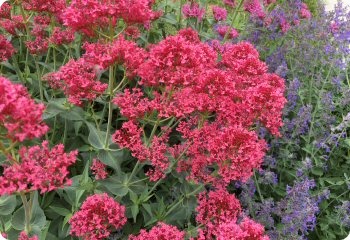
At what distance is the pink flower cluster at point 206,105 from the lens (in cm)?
279

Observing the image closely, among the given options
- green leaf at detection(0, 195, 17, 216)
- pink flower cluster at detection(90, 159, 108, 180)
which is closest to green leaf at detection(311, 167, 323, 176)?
pink flower cluster at detection(90, 159, 108, 180)

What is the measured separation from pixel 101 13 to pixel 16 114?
1.17m

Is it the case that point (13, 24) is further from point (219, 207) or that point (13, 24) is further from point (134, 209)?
point (219, 207)

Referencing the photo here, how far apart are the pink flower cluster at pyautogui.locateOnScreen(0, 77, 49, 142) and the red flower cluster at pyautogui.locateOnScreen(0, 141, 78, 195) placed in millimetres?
218

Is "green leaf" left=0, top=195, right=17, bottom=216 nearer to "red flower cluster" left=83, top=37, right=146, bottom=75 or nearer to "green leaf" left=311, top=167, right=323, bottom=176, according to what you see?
"red flower cluster" left=83, top=37, right=146, bottom=75

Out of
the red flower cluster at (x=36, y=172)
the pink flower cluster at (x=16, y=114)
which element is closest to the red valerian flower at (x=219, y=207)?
the red flower cluster at (x=36, y=172)

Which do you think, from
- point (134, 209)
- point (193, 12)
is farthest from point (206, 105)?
point (193, 12)

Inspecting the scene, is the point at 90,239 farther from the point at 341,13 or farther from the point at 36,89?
→ the point at 341,13

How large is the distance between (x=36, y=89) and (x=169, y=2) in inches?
72.7

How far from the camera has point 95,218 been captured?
107 inches

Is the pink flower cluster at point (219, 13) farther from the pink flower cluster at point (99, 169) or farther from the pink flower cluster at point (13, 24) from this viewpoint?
the pink flower cluster at point (99, 169)

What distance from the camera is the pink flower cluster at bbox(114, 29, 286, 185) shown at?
9.15ft

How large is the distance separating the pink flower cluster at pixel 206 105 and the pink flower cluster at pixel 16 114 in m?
1.02

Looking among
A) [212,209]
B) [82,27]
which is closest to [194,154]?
[212,209]
